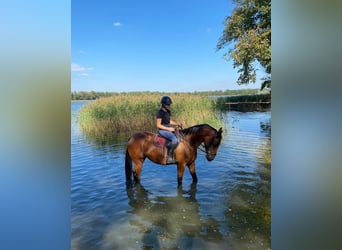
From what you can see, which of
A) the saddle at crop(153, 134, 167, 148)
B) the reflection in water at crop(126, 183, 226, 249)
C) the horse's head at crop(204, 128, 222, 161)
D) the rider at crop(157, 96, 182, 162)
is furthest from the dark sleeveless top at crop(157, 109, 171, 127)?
the reflection in water at crop(126, 183, 226, 249)

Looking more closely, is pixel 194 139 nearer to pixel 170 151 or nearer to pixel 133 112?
pixel 170 151

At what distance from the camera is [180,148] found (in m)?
2.21

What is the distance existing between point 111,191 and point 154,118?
0.67m

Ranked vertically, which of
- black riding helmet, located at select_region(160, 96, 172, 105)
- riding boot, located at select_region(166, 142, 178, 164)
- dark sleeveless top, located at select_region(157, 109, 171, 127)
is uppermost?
black riding helmet, located at select_region(160, 96, 172, 105)

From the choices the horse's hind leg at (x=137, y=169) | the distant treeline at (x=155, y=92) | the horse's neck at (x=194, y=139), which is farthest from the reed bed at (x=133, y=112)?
the horse's hind leg at (x=137, y=169)

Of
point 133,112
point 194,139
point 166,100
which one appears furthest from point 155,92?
point 194,139

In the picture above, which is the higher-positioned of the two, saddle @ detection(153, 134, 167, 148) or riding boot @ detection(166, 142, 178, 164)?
saddle @ detection(153, 134, 167, 148)

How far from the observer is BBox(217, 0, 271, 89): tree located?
→ 2064mm

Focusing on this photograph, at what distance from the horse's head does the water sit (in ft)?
0.16

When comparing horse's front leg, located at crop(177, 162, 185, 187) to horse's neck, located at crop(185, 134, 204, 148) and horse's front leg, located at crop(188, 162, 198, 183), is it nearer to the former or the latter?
horse's front leg, located at crop(188, 162, 198, 183)
